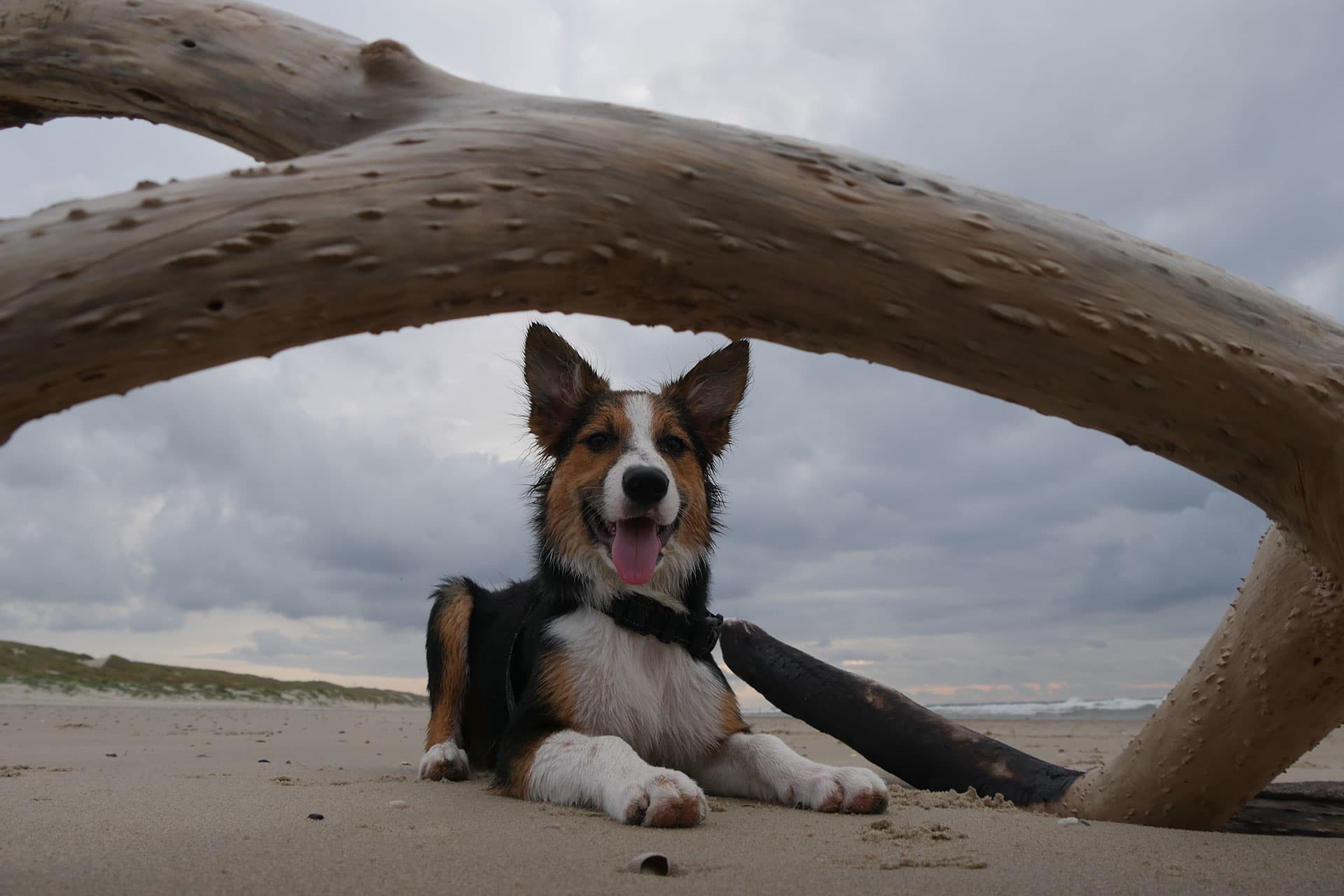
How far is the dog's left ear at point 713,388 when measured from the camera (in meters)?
4.80

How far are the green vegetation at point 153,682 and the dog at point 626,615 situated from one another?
672 inches

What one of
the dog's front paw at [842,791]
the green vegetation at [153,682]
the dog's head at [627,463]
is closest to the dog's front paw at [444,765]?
the dog's head at [627,463]

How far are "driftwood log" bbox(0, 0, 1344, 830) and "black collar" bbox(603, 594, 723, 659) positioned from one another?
2.21 metres

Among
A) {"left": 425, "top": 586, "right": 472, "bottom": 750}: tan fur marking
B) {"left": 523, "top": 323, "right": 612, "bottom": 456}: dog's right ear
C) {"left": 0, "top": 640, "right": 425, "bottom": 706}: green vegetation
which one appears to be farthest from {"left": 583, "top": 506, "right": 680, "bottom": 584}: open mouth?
{"left": 0, "top": 640, "right": 425, "bottom": 706}: green vegetation

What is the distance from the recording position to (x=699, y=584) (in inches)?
182

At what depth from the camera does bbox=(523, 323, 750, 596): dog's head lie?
426cm

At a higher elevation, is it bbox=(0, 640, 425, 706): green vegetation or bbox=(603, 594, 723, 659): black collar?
bbox=(603, 594, 723, 659): black collar

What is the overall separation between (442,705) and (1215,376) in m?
4.27

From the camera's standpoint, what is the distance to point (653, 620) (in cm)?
434

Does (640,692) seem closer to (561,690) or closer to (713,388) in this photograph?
(561,690)

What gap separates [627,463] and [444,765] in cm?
202

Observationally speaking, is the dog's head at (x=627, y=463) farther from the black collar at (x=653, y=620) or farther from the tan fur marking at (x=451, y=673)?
the tan fur marking at (x=451, y=673)

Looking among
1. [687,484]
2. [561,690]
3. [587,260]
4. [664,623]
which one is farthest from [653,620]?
[587,260]

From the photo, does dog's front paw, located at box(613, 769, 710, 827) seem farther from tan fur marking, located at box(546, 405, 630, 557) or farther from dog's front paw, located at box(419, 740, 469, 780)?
dog's front paw, located at box(419, 740, 469, 780)
